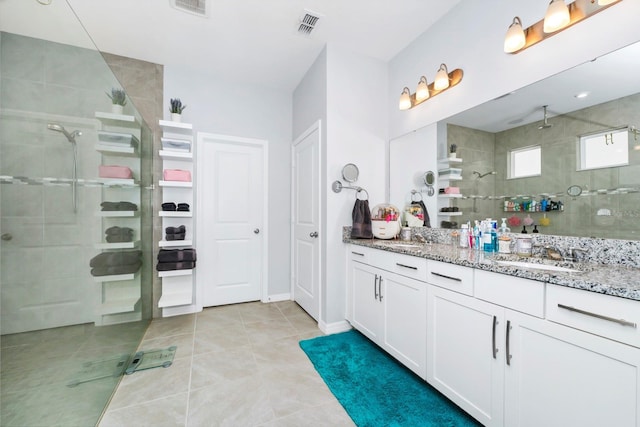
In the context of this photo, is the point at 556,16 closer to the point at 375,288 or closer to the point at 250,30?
the point at 375,288

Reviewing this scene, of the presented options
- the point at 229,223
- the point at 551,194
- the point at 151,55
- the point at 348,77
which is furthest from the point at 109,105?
the point at 551,194

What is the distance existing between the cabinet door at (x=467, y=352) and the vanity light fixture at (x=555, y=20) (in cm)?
154

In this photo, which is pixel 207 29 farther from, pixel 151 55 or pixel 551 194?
pixel 551 194

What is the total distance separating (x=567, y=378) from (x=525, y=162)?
1.22m

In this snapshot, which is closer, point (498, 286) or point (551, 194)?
point (498, 286)

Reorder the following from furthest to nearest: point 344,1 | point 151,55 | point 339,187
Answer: point 151,55
point 339,187
point 344,1

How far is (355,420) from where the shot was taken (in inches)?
55.5

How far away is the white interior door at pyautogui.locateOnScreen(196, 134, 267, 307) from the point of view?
3.06m

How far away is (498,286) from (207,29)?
→ 2.99 meters

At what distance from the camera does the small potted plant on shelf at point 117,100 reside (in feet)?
5.44

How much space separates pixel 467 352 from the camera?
1.33 metres

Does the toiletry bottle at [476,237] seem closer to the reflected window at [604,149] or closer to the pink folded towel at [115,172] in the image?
the reflected window at [604,149]

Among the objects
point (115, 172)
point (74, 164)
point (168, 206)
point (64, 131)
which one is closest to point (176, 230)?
point (168, 206)

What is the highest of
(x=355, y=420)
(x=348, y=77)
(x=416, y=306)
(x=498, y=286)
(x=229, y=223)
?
(x=348, y=77)
